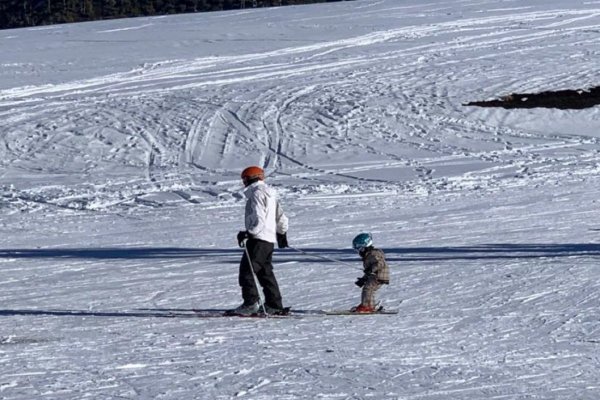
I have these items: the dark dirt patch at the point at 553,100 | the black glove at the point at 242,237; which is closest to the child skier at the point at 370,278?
the black glove at the point at 242,237

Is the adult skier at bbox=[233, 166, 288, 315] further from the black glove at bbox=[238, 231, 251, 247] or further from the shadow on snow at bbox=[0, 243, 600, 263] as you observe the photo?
the shadow on snow at bbox=[0, 243, 600, 263]

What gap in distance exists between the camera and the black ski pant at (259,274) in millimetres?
9875

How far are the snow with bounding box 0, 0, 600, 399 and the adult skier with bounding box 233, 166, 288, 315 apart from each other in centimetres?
31

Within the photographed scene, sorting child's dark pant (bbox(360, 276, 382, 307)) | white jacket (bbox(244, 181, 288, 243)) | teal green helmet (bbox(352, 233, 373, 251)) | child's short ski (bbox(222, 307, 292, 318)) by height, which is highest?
white jacket (bbox(244, 181, 288, 243))

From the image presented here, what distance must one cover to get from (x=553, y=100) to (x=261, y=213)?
19.4m

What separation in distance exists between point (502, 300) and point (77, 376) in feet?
13.7

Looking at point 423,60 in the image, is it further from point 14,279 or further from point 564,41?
point 14,279

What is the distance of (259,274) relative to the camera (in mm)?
10023

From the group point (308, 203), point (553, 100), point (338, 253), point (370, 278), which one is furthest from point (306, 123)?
point (370, 278)

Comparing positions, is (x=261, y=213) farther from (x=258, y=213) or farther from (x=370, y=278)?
(x=370, y=278)

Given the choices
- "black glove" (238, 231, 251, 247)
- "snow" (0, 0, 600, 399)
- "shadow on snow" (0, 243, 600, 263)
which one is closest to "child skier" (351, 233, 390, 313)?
"snow" (0, 0, 600, 399)

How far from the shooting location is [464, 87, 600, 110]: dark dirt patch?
2755 cm

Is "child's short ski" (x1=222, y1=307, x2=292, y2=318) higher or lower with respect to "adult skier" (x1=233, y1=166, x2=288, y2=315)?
lower

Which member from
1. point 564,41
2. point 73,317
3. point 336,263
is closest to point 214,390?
point 73,317
